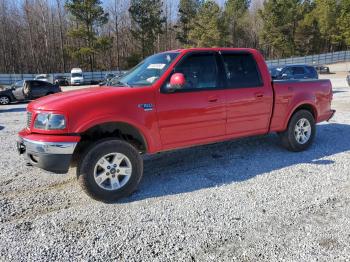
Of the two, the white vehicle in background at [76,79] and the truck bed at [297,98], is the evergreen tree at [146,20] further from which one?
the truck bed at [297,98]

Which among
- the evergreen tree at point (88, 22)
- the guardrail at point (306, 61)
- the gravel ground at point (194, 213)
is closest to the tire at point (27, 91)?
the gravel ground at point (194, 213)

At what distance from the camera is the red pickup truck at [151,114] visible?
3.93 m

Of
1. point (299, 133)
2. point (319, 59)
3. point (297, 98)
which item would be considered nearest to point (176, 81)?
point (297, 98)

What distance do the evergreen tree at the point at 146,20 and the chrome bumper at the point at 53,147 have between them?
48.1 meters

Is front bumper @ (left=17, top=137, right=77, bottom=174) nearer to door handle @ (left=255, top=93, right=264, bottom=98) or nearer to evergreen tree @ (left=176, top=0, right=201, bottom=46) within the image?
door handle @ (left=255, top=93, right=264, bottom=98)

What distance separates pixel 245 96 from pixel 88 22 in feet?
144

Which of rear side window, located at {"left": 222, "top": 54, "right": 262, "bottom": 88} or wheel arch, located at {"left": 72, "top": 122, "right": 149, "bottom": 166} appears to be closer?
wheel arch, located at {"left": 72, "top": 122, "right": 149, "bottom": 166}

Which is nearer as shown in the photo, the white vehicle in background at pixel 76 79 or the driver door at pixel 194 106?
the driver door at pixel 194 106

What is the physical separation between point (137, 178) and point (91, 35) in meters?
44.5

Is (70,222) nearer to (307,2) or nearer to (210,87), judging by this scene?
(210,87)

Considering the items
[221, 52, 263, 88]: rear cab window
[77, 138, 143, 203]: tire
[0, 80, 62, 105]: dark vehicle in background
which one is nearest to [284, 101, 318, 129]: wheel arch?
[221, 52, 263, 88]: rear cab window

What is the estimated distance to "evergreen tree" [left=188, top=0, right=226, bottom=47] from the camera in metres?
49.5

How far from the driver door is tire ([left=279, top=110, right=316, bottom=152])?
1635 millimetres

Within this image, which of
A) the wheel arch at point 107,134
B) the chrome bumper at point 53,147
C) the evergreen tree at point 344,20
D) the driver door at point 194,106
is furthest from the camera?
the evergreen tree at point 344,20
